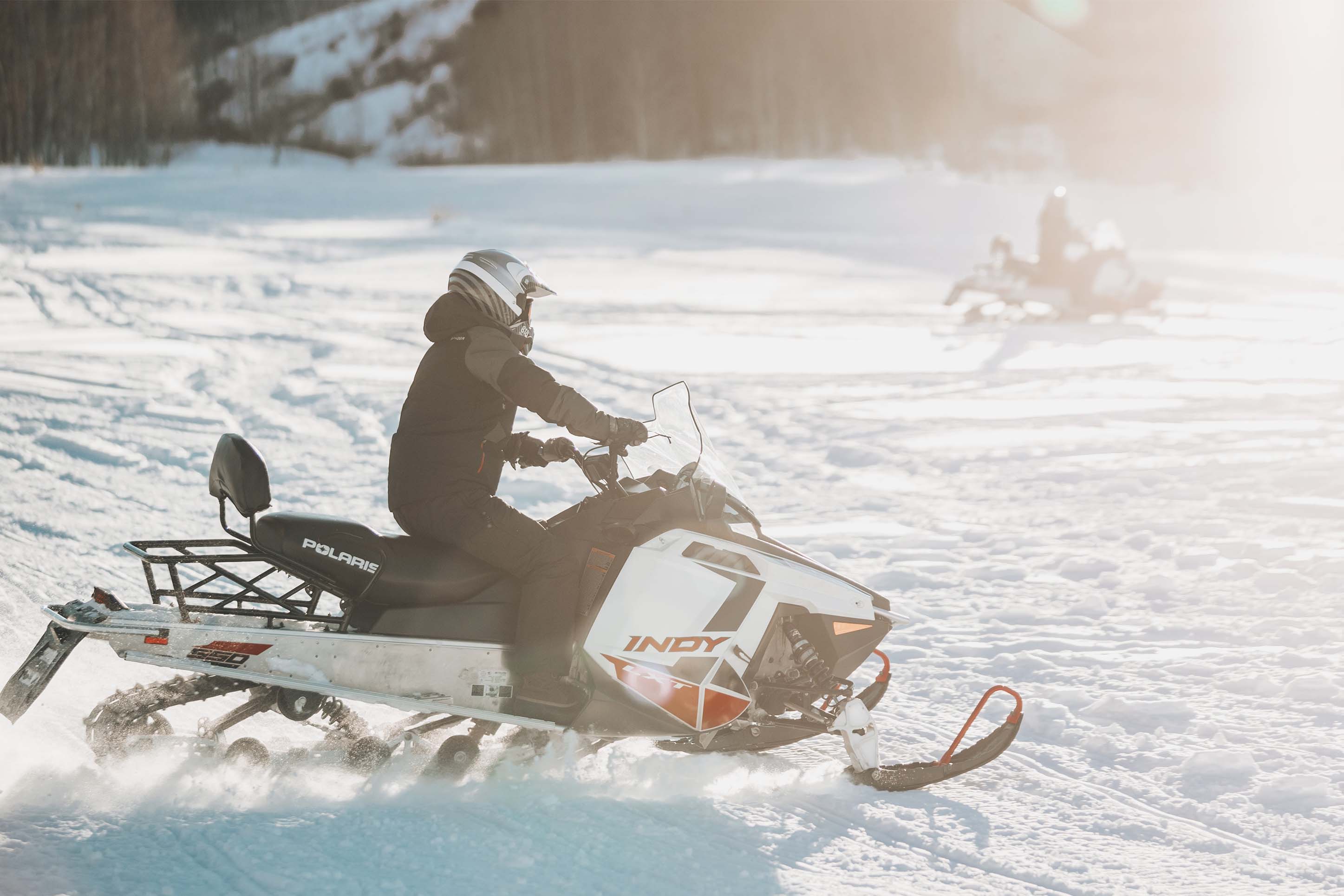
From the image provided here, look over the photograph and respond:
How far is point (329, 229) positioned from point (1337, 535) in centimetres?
1943

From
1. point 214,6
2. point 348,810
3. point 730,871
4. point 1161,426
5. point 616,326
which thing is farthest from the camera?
point 214,6

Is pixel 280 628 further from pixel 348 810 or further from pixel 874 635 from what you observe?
pixel 874 635

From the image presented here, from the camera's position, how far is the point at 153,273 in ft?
48.6

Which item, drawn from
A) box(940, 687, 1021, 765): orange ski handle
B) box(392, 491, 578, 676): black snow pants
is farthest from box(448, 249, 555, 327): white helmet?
box(940, 687, 1021, 765): orange ski handle

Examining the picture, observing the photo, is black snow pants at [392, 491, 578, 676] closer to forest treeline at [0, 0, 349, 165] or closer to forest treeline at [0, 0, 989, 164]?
forest treeline at [0, 0, 349, 165]

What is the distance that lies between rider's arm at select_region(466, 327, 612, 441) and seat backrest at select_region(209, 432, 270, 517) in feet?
2.20

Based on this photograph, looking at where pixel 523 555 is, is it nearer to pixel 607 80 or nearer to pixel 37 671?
pixel 37 671

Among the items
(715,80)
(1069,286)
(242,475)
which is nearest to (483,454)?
(242,475)

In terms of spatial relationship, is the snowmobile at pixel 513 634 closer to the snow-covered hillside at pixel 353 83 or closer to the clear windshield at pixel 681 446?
the clear windshield at pixel 681 446

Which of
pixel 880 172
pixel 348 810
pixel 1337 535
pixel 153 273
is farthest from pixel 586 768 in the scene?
pixel 880 172

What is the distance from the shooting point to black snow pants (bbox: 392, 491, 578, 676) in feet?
11.1

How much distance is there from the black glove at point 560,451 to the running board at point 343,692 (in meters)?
0.80

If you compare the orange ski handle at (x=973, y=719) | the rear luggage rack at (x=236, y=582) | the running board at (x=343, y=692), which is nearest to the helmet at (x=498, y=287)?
the rear luggage rack at (x=236, y=582)

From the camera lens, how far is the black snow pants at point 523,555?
3.38m
